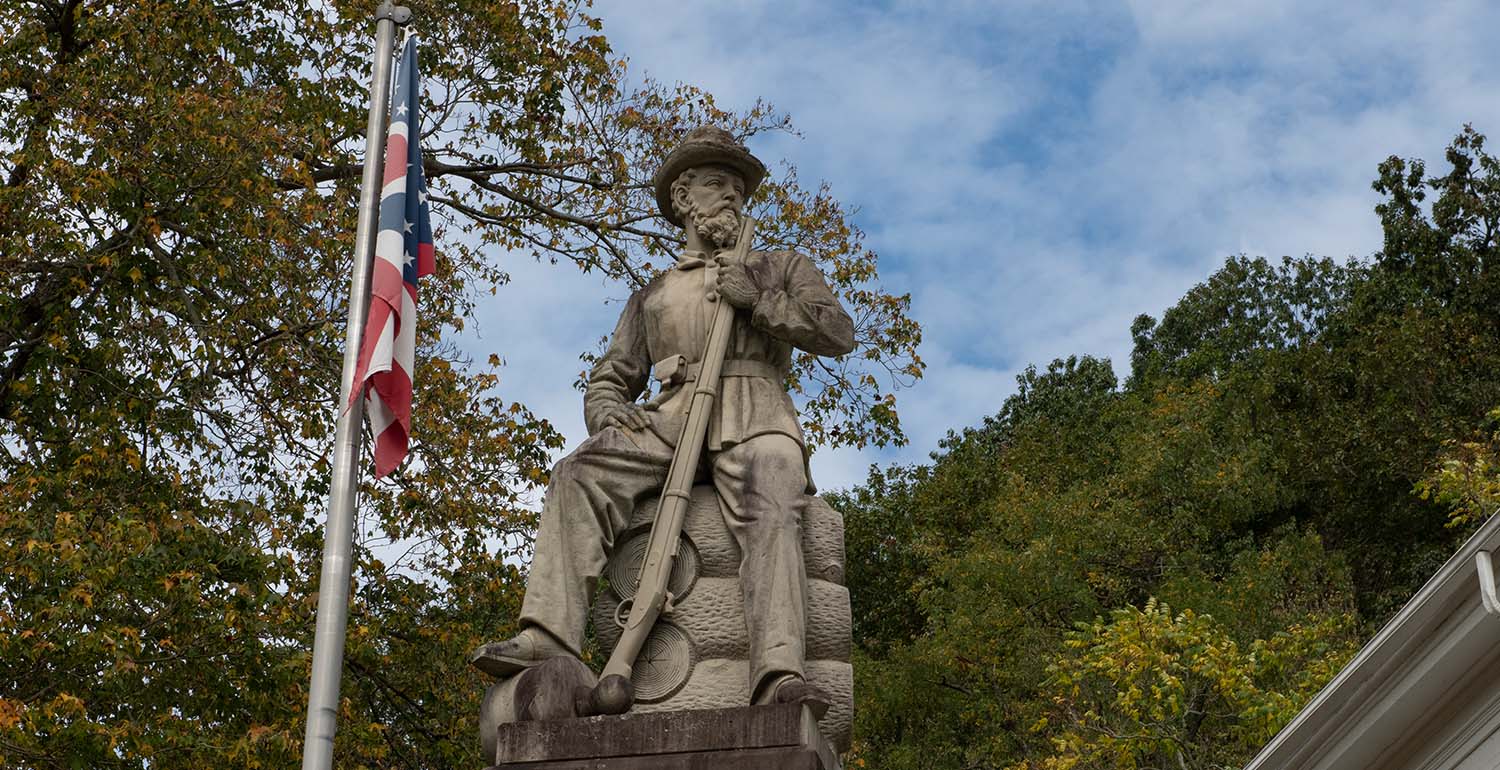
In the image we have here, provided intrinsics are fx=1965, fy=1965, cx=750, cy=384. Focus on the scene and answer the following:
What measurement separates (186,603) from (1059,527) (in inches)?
631

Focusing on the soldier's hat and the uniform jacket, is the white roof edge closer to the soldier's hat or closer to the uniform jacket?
the uniform jacket

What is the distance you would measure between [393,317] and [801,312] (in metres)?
2.03

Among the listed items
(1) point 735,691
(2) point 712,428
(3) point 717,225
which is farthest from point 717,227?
(1) point 735,691

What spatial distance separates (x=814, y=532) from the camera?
8.27 meters

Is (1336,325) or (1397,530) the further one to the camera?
(1336,325)

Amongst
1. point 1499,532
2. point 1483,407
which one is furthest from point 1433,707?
point 1483,407

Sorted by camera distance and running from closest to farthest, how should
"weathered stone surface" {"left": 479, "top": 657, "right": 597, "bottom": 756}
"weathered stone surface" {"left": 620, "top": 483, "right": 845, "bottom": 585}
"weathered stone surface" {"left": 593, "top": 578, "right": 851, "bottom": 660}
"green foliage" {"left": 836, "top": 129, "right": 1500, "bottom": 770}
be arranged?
"weathered stone surface" {"left": 479, "top": 657, "right": 597, "bottom": 756}
"weathered stone surface" {"left": 593, "top": 578, "right": 851, "bottom": 660}
"weathered stone surface" {"left": 620, "top": 483, "right": 845, "bottom": 585}
"green foliage" {"left": 836, "top": 129, "right": 1500, "bottom": 770}

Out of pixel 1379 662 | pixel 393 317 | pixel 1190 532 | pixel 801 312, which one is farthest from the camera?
pixel 1190 532

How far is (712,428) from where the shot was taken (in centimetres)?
841

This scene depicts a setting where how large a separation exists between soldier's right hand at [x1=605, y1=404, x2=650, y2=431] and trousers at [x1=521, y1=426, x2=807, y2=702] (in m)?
0.04

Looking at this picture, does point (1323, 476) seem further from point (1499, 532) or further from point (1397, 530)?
point (1499, 532)

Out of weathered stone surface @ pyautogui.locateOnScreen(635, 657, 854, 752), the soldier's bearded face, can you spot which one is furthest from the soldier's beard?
weathered stone surface @ pyautogui.locateOnScreen(635, 657, 854, 752)

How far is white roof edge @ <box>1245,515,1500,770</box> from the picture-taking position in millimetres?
8516

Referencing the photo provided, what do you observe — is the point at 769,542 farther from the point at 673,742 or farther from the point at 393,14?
the point at 393,14
